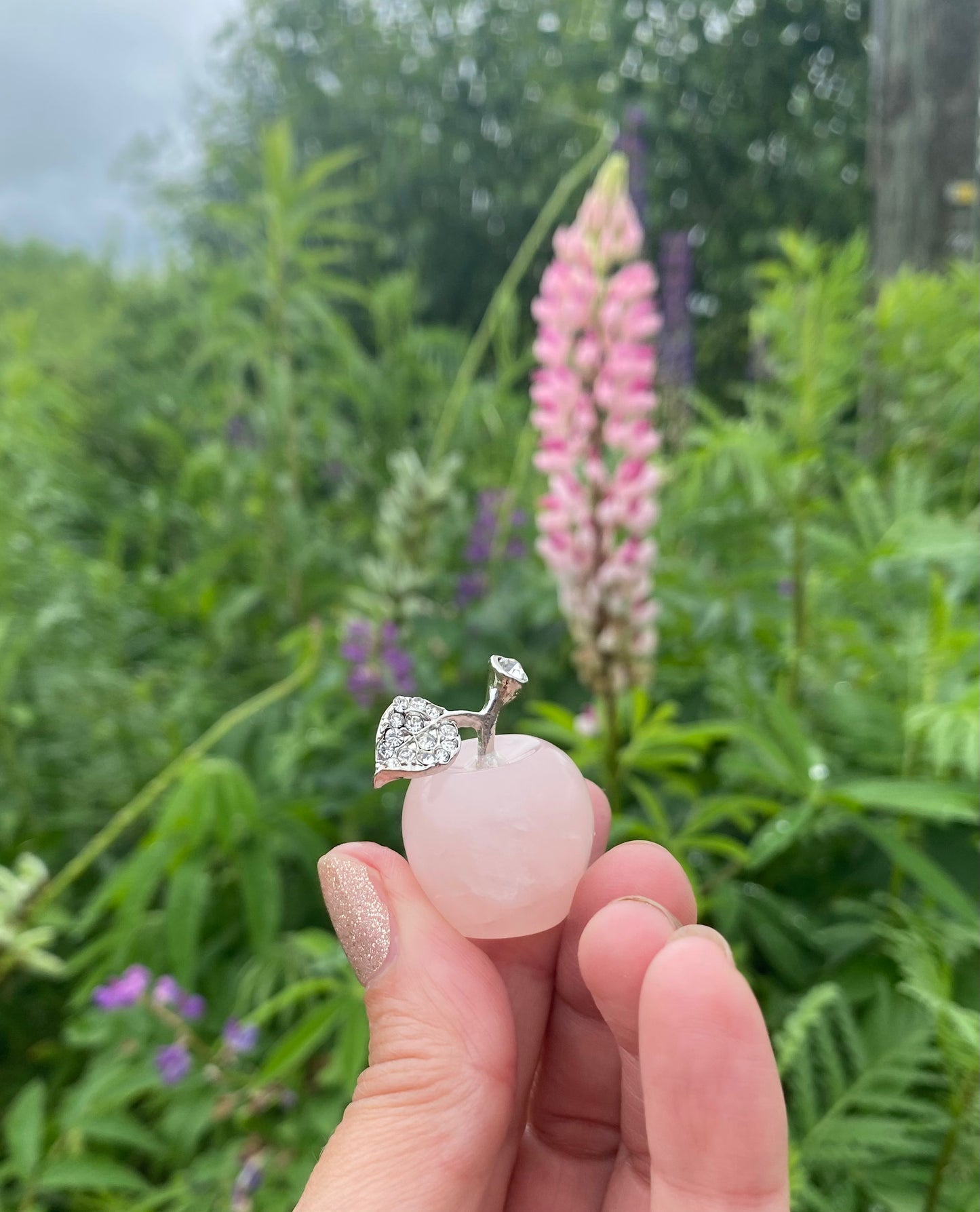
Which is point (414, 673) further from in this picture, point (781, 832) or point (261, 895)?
point (781, 832)

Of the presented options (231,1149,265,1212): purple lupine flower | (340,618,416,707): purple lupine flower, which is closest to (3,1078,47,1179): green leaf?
(231,1149,265,1212): purple lupine flower

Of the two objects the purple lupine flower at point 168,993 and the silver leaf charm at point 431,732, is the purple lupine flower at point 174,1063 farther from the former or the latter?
the silver leaf charm at point 431,732

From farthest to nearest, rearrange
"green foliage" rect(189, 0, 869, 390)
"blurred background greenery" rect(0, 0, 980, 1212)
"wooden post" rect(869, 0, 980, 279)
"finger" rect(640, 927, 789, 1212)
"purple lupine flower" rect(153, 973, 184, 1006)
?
"green foliage" rect(189, 0, 869, 390) < "wooden post" rect(869, 0, 980, 279) < "purple lupine flower" rect(153, 973, 184, 1006) < "blurred background greenery" rect(0, 0, 980, 1212) < "finger" rect(640, 927, 789, 1212)

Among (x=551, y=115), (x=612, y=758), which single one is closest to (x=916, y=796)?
(x=612, y=758)

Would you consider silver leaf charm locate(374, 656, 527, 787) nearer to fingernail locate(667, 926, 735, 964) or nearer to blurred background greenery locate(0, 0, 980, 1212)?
fingernail locate(667, 926, 735, 964)

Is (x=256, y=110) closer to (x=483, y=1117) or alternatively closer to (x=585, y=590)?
(x=585, y=590)

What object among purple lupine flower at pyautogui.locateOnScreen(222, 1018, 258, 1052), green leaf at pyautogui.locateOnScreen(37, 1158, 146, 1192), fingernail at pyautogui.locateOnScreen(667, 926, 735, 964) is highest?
fingernail at pyautogui.locateOnScreen(667, 926, 735, 964)

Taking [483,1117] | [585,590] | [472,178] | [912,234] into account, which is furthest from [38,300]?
[483,1117]
